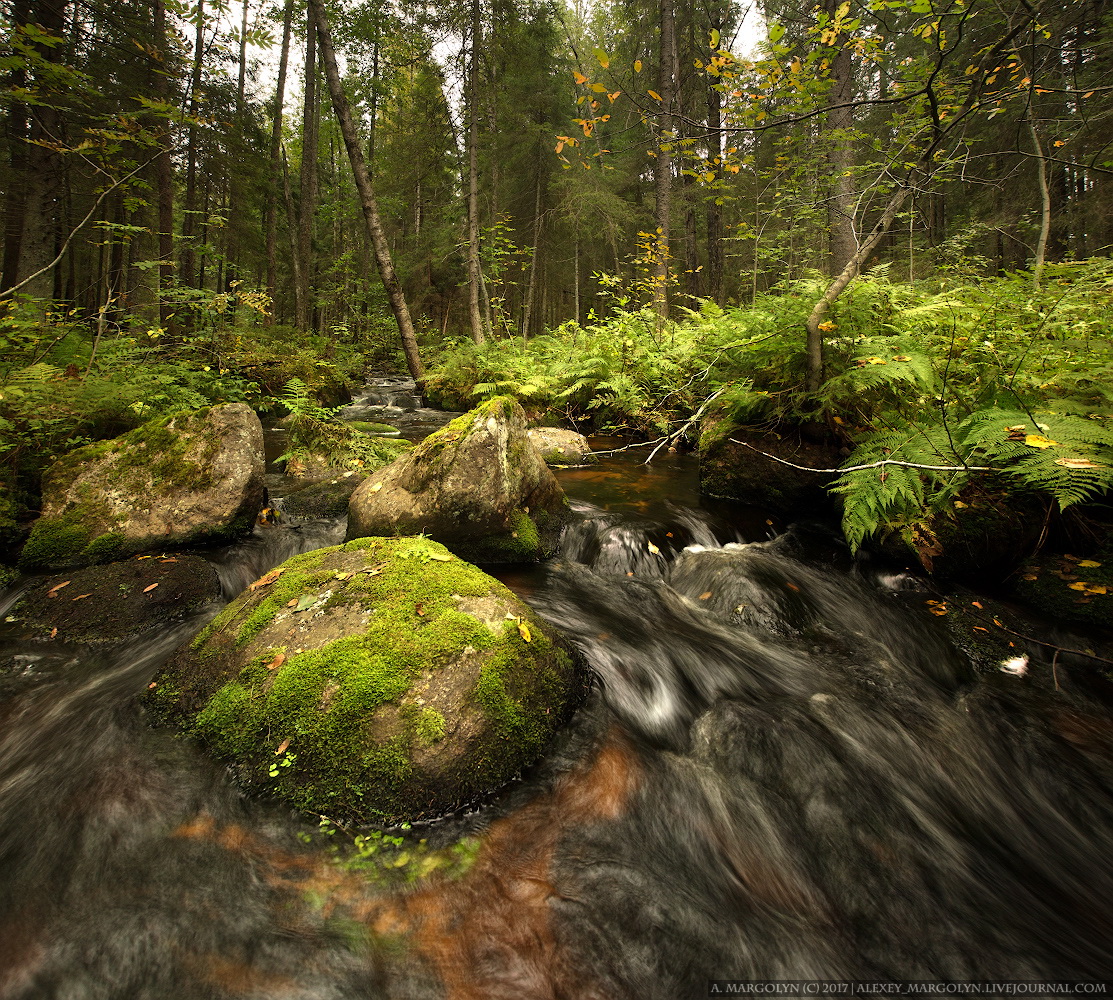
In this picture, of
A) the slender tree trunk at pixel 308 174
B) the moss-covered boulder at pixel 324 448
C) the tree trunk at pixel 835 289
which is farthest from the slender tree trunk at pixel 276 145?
the tree trunk at pixel 835 289

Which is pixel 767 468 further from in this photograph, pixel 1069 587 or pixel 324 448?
pixel 324 448

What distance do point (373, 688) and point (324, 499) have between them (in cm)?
421

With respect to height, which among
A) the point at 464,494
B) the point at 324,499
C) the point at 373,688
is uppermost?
the point at 464,494

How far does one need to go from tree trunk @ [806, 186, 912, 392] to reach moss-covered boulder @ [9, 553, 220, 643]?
601 cm

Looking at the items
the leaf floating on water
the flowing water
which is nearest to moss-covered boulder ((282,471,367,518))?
the flowing water

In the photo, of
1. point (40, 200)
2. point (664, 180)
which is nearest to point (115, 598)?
point (40, 200)

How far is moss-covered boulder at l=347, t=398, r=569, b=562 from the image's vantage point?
4578 millimetres

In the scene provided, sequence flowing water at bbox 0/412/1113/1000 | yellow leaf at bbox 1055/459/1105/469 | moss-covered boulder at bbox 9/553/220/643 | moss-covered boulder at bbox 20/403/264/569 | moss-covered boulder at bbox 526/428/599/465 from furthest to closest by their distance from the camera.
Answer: moss-covered boulder at bbox 526/428/599/465 < moss-covered boulder at bbox 20/403/264/569 < moss-covered boulder at bbox 9/553/220/643 < yellow leaf at bbox 1055/459/1105/469 < flowing water at bbox 0/412/1113/1000

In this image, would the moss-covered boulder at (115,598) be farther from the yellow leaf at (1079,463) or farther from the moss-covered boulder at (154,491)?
the yellow leaf at (1079,463)

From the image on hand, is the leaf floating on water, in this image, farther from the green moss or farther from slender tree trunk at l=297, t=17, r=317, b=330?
slender tree trunk at l=297, t=17, r=317, b=330

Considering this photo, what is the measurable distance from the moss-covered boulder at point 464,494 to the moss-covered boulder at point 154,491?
123 cm

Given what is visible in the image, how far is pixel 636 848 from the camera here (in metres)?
2.28

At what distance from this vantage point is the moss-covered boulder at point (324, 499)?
590 cm

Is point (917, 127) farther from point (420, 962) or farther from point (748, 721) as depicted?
point (420, 962)
